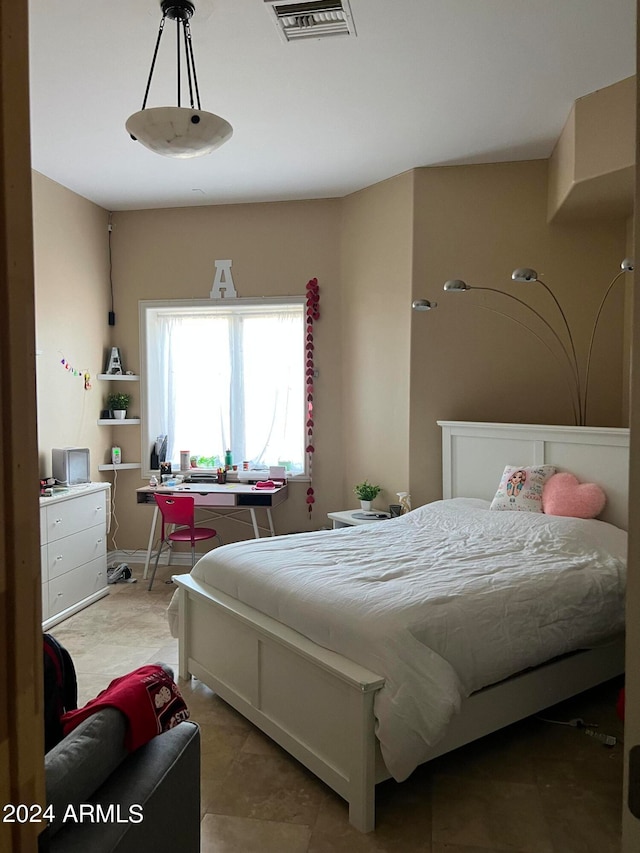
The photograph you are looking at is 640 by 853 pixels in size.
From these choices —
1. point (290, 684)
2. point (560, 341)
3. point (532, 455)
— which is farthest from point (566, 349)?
point (290, 684)

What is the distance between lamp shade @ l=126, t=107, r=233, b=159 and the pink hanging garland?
269cm

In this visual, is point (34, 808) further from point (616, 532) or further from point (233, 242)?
point (233, 242)

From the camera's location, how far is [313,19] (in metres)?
2.71

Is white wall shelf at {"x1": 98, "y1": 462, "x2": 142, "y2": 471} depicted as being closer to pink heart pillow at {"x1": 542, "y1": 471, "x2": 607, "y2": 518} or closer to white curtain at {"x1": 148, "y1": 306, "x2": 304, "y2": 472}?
white curtain at {"x1": 148, "y1": 306, "x2": 304, "y2": 472}

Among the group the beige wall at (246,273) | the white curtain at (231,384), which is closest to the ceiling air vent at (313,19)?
the beige wall at (246,273)

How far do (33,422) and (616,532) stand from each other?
10.1 ft

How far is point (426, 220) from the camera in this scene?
439 cm

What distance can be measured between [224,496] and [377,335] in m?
1.62

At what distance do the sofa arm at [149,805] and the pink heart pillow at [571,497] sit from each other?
2369 mm

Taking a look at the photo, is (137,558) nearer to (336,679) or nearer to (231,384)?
(231,384)

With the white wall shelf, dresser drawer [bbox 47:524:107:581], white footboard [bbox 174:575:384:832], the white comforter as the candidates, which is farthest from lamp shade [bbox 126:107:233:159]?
the white wall shelf

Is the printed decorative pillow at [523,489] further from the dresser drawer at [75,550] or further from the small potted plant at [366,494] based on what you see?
the dresser drawer at [75,550]

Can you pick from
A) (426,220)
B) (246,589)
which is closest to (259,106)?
(426,220)

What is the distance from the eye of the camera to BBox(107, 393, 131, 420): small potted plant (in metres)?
5.18
